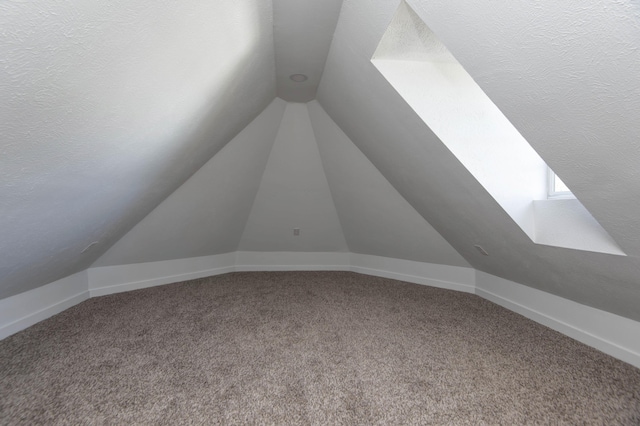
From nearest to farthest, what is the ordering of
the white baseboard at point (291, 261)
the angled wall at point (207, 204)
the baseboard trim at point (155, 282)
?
the angled wall at point (207, 204) < the baseboard trim at point (155, 282) < the white baseboard at point (291, 261)

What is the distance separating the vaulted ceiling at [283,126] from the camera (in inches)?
42.6

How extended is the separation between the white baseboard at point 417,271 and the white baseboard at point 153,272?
2023 mm

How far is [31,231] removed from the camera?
79.1 inches

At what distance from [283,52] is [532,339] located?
9.51 feet

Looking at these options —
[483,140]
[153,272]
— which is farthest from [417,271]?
[153,272]

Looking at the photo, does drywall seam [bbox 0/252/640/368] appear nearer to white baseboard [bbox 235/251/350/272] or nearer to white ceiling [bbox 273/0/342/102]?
white baseboard [bbox 235/251/350/272]

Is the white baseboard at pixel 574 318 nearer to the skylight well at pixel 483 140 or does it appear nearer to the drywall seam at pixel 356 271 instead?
the drywall seam at pixel 356 271

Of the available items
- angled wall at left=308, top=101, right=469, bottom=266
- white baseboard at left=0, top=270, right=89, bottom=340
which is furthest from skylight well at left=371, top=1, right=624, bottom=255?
white baseboard at left=0, top=270, right=89, bottom=340

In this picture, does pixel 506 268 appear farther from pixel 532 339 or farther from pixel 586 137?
pixel 586 137

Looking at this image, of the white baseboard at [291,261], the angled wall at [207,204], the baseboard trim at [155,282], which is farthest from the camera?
the white baseboard at [291,261]

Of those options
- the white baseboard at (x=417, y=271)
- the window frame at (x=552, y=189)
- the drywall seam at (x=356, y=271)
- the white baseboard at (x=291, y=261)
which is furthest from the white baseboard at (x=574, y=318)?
the white baseboard at (x=291, y=261)

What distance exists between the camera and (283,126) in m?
4.20

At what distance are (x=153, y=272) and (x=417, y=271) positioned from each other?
342 cm

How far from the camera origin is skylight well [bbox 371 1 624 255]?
2.08 metres
